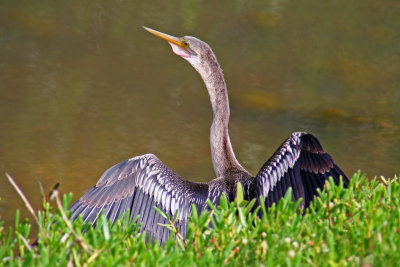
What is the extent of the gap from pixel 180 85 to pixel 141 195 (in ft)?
15.3

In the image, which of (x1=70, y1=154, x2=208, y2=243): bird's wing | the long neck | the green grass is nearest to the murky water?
the long neck

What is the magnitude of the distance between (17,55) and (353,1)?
20.5 feet

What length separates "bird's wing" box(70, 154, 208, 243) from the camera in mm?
4820

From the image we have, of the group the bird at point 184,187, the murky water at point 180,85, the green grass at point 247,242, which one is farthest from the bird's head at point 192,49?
the green grass at point 247,242

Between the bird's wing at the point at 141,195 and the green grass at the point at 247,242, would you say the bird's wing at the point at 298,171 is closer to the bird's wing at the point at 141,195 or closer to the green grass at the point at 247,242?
the bird's wing at the point at 141,195

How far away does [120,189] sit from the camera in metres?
4.87

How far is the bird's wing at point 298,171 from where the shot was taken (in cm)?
469

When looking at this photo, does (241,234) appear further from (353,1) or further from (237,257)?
(353,1)

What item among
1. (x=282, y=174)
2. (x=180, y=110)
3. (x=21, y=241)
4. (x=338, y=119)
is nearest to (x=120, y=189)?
(x=282, y=174)

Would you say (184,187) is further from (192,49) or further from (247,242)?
(247,242)

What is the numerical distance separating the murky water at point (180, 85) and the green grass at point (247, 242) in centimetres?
392


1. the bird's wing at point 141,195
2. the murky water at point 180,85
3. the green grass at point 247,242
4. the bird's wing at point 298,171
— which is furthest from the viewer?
the murky water at point 180,85

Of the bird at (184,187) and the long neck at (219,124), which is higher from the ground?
the long neck at (219,124)

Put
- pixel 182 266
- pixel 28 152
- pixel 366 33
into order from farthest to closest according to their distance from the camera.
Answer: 1. pixel 366 33
2. pixel 28 152
3. pixel 182 266
